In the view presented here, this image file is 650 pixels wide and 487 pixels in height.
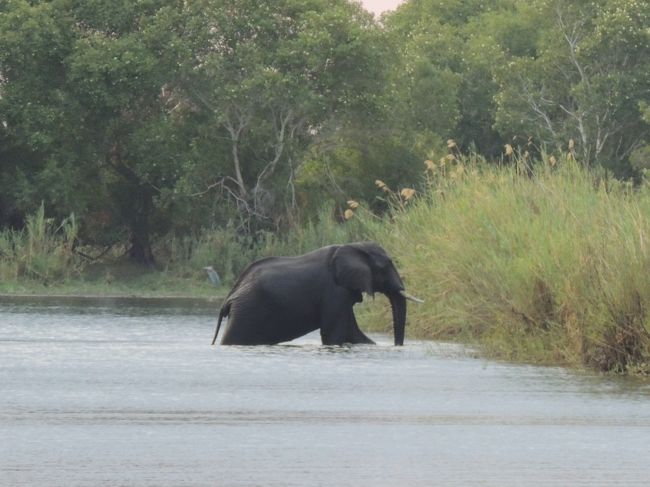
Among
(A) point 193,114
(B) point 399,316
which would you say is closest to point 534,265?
(B) point 399,316

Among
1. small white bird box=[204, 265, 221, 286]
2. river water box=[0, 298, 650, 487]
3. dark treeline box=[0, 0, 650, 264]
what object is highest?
dark treeline box=[0, 0, 650, 264]

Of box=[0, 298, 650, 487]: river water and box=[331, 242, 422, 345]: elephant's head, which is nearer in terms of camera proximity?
box=[0, 298, 650, 487]: river water

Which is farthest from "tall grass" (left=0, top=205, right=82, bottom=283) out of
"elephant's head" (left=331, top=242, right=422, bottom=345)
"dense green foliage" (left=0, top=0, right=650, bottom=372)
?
"elephant's head" (left=331, top=242, right=422, bottom=345)

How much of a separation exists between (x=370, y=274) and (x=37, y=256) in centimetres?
2132

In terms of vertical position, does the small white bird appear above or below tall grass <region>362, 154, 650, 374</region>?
below

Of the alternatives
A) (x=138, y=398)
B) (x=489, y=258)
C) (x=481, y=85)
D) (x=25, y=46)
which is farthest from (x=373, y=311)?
(x=481, y=85)

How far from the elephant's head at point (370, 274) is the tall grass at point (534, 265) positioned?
2.90 ft

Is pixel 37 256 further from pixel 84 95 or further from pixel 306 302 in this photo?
pixel 306 302

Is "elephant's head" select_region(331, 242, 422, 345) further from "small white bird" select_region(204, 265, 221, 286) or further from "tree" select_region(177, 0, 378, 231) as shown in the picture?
"tree" select_region(177, 0, 378, 231)

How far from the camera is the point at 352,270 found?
66.5ft

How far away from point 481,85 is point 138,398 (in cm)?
5074

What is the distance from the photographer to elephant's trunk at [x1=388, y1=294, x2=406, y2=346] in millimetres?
20406

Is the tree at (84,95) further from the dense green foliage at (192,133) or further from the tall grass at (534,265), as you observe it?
the tall grass at (534,265)

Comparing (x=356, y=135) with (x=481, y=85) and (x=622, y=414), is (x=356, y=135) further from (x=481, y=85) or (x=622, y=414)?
(x=622, y=414)
